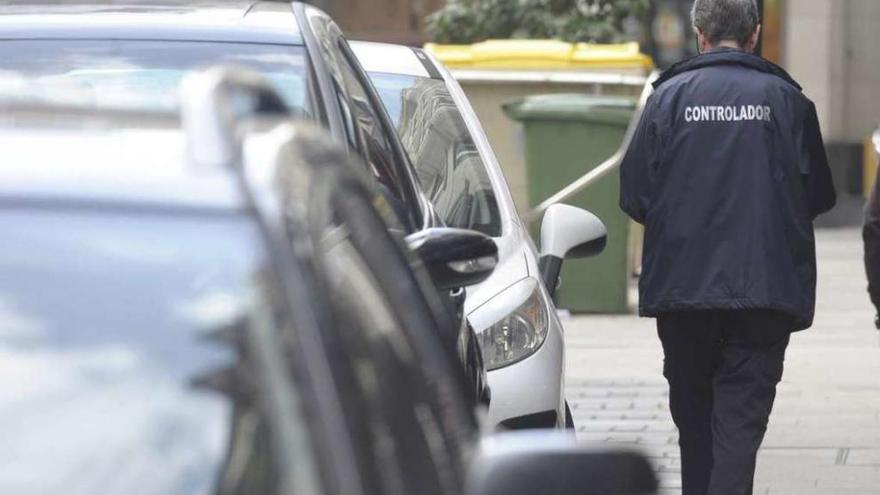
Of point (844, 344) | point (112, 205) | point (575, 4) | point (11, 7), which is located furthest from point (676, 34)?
point (112, 205)

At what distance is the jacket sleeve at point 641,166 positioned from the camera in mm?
6504

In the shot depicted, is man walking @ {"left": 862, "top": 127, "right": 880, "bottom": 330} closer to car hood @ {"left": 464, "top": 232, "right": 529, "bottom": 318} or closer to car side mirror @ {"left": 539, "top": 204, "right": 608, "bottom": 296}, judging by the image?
car side mirror @ {"left": 539, "top": 204, "right": 608, "bottom": 296}

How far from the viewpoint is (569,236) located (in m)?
6.85

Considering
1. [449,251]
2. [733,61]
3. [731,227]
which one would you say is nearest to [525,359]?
[731,227]

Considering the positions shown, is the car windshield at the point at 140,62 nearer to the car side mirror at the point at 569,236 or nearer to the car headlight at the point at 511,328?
the car headlight at the point at 511,328

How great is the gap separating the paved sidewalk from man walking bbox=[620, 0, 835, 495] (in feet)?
4.02

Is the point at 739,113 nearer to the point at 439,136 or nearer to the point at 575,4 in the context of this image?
the point at 439,136

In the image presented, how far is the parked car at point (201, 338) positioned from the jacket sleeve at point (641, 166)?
3802 mm

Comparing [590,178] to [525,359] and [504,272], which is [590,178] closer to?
[504,272]

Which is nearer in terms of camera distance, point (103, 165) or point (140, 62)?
point (103, 165)

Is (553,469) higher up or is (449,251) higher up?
(553,469)

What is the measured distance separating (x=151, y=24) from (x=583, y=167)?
26.3 ft

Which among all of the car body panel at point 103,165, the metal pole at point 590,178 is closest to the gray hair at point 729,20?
the car body panel at point 103,165

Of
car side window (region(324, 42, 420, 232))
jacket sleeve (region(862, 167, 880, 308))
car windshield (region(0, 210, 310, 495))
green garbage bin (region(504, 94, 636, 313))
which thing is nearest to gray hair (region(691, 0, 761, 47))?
car side window (region(324, 42, 420, 232))
